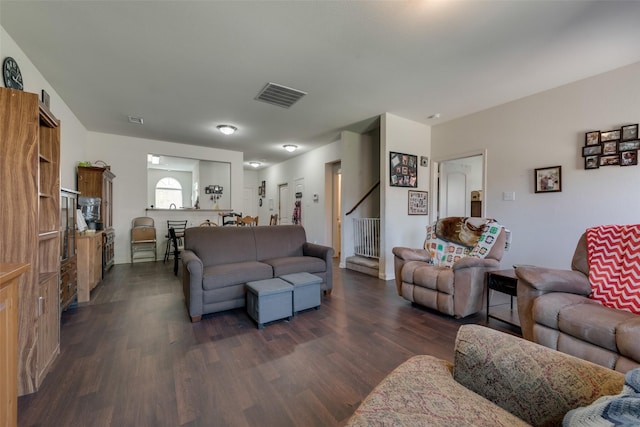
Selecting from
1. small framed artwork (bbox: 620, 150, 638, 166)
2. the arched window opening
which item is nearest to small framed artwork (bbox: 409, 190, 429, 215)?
small framed artwork (bbox: 620, 150, 638, 166)

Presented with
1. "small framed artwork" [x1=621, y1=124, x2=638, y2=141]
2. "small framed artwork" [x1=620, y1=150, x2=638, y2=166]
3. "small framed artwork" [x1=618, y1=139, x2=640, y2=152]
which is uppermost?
"small framed artwork" [x1=621, y1=124, x2=638, y2=141]

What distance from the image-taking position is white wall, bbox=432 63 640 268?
292cm

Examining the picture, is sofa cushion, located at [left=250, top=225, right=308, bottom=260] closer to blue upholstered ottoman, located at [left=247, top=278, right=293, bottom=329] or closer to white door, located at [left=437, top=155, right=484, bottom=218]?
blue upholstered ottoman, located at [left=247, top=278, right=293, bottom=329]

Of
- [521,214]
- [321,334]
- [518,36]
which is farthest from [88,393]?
[521,214]

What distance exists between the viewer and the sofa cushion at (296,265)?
308 cm

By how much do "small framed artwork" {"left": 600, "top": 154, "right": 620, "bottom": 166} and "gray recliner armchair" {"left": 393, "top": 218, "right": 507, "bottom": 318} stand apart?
144 centimetres

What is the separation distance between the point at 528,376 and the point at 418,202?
4.13m

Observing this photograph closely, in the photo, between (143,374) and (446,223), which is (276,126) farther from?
(143,374)

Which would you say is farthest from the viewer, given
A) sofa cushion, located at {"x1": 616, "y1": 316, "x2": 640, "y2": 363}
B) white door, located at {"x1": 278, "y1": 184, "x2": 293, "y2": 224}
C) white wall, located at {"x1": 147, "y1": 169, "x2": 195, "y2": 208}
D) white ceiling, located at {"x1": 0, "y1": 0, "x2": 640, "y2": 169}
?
white wall, located at {"x1": 147, "y1": 169, "x2": 195, "y2": 208}

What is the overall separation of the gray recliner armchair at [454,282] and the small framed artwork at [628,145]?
1.57 meters

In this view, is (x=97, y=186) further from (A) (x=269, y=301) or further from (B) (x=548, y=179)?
(B) (x=548, y=179)

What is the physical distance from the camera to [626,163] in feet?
→ 9.40

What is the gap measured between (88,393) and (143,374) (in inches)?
10.9

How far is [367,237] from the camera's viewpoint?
5105 millimetres
